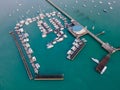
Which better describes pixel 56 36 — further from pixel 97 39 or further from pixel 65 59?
pixel 97 39

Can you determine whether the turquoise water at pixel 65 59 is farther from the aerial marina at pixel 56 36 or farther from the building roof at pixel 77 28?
the building roof at pixel 77 28

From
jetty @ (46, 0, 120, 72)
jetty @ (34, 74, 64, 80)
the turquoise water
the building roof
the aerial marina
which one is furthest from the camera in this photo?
the building roof

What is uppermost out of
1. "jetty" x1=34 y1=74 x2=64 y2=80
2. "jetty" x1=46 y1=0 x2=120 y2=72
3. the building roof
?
the building roof

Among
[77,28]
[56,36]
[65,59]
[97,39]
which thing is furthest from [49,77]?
[77,28]

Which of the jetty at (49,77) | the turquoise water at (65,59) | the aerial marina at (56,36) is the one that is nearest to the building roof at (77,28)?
the aerial marina at (56,36)

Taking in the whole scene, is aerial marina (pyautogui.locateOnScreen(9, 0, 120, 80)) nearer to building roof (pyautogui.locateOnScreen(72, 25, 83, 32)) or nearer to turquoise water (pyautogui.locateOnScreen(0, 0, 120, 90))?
building roof (pyautogui.locateOnScreen(72, 25, 83, 32))

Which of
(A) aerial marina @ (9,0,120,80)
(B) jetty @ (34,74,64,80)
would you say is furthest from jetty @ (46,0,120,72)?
(B) jetty @ (34,74,64,80)
